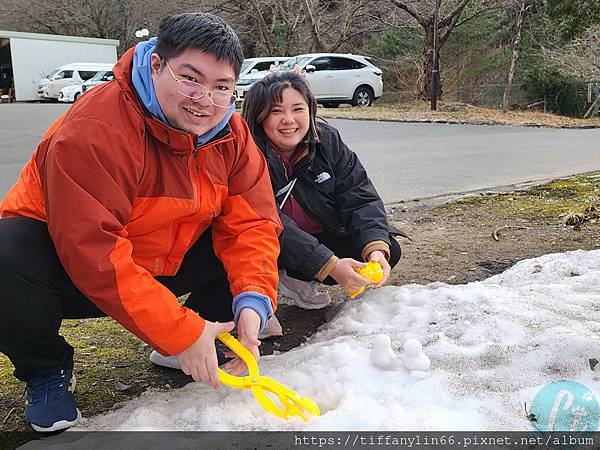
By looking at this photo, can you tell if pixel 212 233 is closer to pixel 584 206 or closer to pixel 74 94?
pixel 584 206

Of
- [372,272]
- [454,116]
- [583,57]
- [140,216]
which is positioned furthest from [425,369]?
[583,57]

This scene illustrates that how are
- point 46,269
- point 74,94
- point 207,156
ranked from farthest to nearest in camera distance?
point 74,94 < point 207,156 < point 46,269

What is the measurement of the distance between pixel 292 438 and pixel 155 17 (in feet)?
110

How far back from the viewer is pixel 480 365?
6.50 feet

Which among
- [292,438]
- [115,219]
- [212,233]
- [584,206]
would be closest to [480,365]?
[292,438]

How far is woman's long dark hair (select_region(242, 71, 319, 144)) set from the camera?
104 inches

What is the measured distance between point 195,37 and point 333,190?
1147 mm

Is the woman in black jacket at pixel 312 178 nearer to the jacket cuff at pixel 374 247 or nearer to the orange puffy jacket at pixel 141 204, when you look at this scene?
the jacket cuff at pixel 374 247

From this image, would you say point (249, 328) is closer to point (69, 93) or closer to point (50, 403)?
point (50, 403)

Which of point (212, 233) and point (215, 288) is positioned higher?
point (212, 233)

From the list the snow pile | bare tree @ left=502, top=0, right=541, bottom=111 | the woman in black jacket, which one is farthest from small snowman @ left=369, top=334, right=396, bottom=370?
bare tree @ left=502, top=0, right=541, bottom=111

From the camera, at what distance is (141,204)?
1.82m

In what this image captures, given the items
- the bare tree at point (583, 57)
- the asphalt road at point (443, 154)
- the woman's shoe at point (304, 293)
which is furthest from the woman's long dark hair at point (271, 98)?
the bare tree at point (583, 57)

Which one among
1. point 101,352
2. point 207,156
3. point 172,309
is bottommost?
point 101,352
